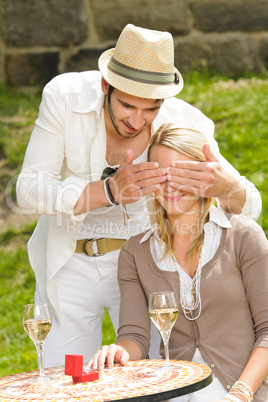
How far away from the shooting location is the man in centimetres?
297

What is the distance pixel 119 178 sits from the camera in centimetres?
282

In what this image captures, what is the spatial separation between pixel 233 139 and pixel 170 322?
3876 mm

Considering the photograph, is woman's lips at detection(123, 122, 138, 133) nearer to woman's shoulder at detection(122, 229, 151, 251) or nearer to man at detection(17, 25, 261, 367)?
man at detection(17, 25, 261, 367)

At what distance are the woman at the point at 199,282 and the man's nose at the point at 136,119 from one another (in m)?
0.14

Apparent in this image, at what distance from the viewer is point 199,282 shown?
8.73 feet

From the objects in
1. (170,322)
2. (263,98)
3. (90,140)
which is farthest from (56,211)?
(263,98)

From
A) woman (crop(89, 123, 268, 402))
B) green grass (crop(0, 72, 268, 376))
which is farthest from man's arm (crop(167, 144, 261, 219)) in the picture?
green grass (crop(0, 72, 268, 376))

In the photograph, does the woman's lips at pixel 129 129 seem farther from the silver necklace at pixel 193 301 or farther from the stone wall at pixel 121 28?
the stone wall at pixel 121 28

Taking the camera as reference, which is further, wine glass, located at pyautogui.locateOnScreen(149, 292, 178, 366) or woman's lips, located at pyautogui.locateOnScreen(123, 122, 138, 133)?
woman's lips, located at pyautogui.locateOnScreen(123, 122, 138, 133)

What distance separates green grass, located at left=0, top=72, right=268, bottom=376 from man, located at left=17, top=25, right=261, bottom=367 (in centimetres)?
134

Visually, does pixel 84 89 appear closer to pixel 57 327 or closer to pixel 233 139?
pixel 57 327

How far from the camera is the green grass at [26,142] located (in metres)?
4.83

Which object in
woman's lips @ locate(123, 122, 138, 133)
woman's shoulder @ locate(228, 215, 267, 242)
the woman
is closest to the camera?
the woman

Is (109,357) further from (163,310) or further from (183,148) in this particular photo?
(183,148)
